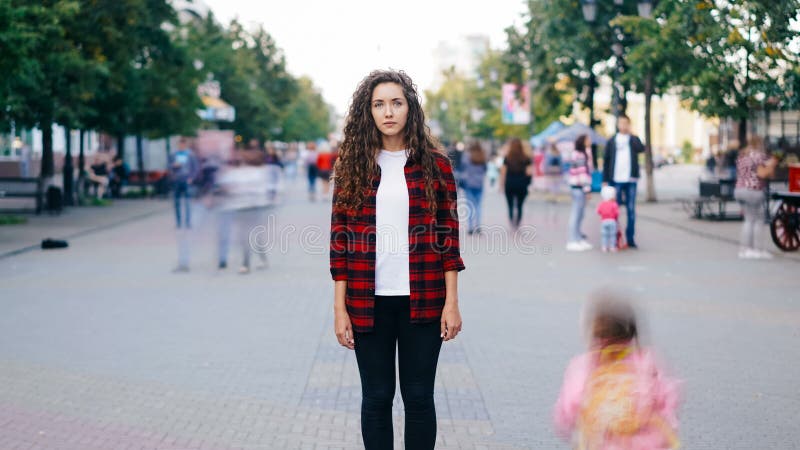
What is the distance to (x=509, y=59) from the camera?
41.8 metres

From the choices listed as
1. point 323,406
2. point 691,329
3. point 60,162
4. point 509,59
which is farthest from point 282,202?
point 323,406

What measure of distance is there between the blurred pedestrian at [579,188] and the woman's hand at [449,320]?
12.3m

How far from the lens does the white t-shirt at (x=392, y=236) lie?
395 cm

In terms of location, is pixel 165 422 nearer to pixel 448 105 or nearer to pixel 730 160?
pixel 730 160

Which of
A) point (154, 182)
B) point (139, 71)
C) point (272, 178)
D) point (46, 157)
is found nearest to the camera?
point (272, 178)

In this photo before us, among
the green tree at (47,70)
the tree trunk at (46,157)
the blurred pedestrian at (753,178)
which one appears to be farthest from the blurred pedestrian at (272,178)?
the blurred pedestrian at (753,178)

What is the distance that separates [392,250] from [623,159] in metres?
12.8

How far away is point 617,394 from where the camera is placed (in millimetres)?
3670

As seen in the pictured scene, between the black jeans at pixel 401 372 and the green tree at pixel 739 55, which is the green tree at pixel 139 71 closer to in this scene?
the green tree at pixel 739 55

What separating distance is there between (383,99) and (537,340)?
15.6 ft

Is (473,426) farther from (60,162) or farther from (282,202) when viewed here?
(60,162)

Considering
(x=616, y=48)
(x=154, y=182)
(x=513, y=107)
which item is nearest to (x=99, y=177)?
(x=154, y=182)

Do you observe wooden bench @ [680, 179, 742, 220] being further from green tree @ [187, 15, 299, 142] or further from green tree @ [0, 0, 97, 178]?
green tree @ [187, 15, 299, 142]

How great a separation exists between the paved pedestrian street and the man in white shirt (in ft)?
4.32
